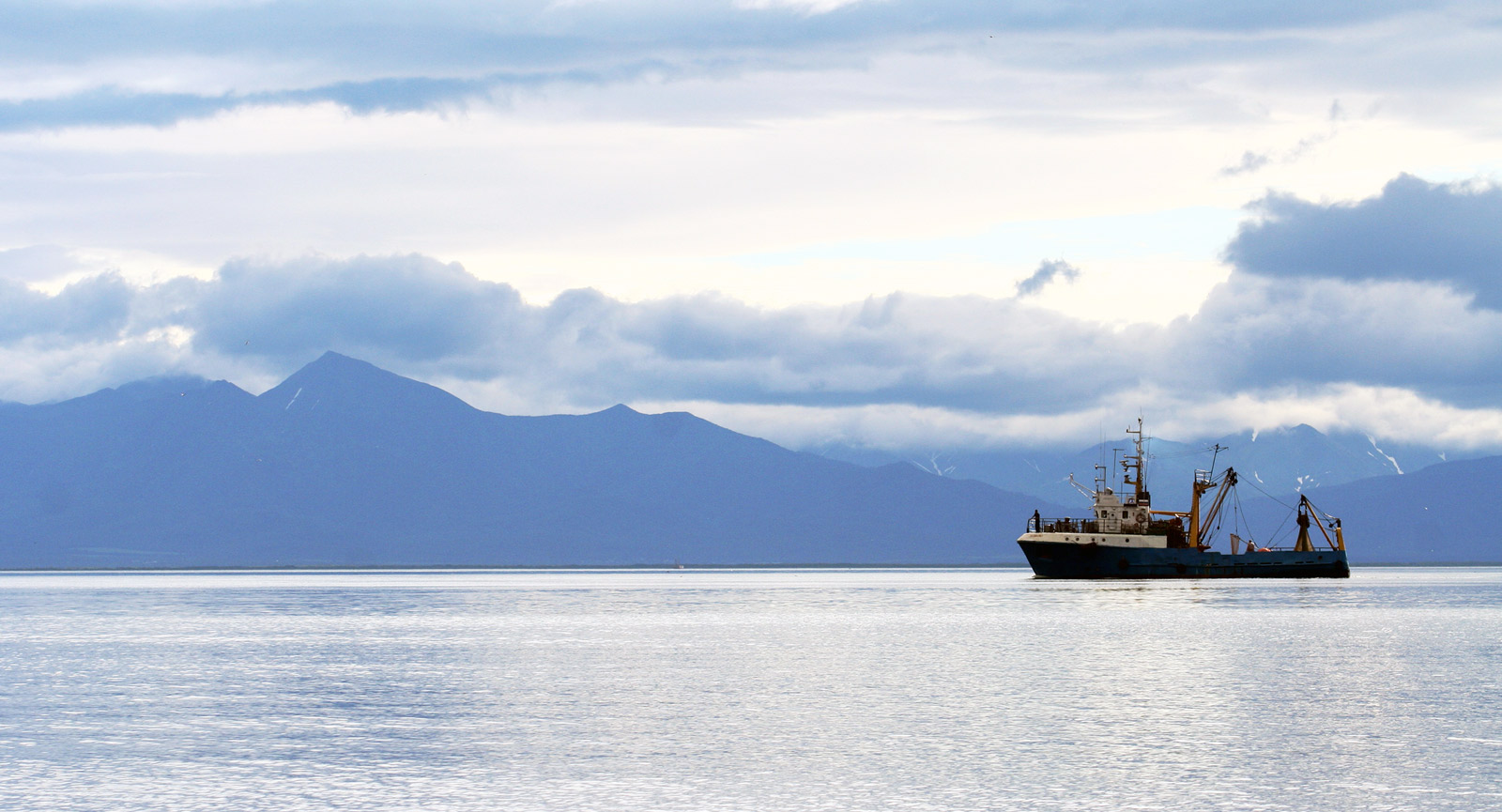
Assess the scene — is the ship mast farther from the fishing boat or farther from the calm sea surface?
the calm sea surface

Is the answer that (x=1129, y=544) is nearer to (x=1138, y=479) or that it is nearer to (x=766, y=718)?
(x=1138, y=479)

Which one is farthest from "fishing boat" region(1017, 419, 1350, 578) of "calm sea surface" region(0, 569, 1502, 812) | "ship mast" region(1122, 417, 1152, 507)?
"calm sea surface" region(0, 569, 1502, 812)

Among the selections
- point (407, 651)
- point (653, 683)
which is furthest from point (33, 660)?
point (653, 683)

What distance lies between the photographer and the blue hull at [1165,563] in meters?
164

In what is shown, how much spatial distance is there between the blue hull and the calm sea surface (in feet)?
240

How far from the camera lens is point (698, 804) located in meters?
31.6

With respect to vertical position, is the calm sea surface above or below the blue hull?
below

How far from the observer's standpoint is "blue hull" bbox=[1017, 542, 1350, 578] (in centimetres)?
16400

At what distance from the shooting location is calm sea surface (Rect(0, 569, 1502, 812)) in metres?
33.0

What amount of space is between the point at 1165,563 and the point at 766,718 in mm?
128182

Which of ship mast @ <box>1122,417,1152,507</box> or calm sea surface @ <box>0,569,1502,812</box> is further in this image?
ship mast @ <box>1122,417,1152,507</box>

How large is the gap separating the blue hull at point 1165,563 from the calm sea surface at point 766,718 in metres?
73.2

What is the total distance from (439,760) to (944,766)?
11749mm

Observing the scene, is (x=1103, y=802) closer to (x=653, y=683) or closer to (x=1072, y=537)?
(x=653, y=683)
